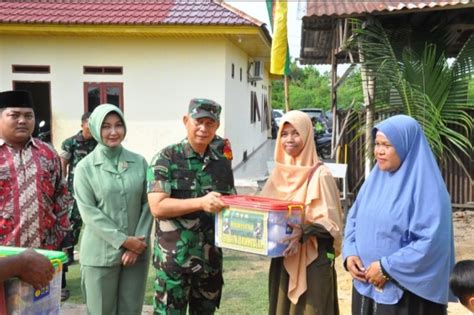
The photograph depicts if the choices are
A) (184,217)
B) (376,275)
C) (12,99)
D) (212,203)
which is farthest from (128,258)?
(376,275)

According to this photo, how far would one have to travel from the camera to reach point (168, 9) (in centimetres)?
1003

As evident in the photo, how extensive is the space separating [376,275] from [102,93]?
8851 mm

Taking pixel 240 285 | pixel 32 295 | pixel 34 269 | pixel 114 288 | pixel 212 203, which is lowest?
pixel 240 285

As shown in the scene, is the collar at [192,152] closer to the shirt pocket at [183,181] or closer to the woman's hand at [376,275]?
the shirt pocket at [183,181]

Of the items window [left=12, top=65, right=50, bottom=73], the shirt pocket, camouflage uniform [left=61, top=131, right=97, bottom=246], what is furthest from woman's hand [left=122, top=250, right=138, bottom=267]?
window [left=12, top=65, right=50, bottom=73]

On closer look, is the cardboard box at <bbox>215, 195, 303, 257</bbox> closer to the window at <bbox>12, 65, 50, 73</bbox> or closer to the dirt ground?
the dirt ground

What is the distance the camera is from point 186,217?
2.78 meters

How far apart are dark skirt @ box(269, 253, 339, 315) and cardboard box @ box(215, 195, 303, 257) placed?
0.31 m

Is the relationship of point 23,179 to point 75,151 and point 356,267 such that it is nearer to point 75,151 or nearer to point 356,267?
point 356,267

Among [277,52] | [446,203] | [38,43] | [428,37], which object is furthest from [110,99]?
[446,203]

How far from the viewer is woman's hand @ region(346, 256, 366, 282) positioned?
2.61m

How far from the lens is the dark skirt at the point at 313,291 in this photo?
274 cm

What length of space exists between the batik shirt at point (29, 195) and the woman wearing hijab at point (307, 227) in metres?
1.30

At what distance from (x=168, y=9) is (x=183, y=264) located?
8182 millimetres
